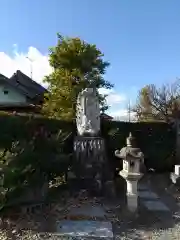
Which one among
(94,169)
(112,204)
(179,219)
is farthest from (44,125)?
(179,219)

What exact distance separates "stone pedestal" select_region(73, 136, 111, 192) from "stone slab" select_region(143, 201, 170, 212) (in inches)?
49.7

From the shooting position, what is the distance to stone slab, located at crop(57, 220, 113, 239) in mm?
3979

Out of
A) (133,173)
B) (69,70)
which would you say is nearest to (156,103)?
(69,70)

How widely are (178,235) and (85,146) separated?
127 inches

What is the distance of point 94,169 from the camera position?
21.2 feet

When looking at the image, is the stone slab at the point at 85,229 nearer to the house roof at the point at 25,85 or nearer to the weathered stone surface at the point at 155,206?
the weathered stone surface at the point at 155,206

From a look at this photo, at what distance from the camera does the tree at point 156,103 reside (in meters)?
17.8

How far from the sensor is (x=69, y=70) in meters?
12.2

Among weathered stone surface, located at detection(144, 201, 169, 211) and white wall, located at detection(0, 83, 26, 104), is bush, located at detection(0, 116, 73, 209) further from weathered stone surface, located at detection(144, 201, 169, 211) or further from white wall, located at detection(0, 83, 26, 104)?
white wall, located at detection(0, 83, 26, 104)

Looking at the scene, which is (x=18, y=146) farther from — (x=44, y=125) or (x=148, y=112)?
(x=148, y=112)

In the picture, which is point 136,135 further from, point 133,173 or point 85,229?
point 85,229

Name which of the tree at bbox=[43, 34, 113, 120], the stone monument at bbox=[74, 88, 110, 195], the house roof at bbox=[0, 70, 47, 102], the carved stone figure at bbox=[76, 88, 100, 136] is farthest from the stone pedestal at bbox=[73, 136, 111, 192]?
the house roof at bbox=[0, 70, 47, 102]

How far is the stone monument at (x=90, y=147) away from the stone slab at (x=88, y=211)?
2.74ft

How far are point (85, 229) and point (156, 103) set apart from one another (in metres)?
16.0
